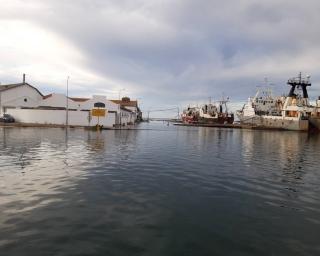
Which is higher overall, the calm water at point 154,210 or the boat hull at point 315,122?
the boat hull at point 315,122

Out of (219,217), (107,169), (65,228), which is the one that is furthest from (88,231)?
(107,169)

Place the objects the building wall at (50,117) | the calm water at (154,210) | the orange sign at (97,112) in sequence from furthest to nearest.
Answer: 1. the orange sign at (97,112)
2. the building wall at (50,117)
3. the calm water at (154,210)

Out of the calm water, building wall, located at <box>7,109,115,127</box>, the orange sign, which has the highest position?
the orange sign

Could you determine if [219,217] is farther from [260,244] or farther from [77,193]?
[77,193]

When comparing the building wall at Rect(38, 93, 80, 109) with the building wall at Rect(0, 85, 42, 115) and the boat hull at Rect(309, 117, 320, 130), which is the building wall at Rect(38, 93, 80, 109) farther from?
the boat hull at Rect(309, 117, 320, 130)

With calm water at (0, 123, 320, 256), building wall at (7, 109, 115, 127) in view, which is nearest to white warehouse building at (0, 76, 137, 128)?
building wall at (7, 109, 115, 127)

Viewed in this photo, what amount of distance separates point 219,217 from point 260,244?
93.3 inches

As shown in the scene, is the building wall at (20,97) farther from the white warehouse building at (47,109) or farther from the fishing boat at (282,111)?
the fishing boat at (282,111)

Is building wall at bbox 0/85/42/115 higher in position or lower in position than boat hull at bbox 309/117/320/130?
higher

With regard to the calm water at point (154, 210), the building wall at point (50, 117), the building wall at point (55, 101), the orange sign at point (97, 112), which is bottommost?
the calm water at point (154, 210)

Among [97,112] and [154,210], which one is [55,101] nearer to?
[97,112]

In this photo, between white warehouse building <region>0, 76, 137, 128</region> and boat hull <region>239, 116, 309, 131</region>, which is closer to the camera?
white warehouse building <region>0, 76, 137, 128</region>

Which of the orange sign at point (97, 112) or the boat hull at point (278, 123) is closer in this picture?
the orange sign at point (97, 112)

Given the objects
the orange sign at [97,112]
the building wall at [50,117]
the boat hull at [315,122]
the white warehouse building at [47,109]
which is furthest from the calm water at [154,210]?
the boat hull at [315,122]
